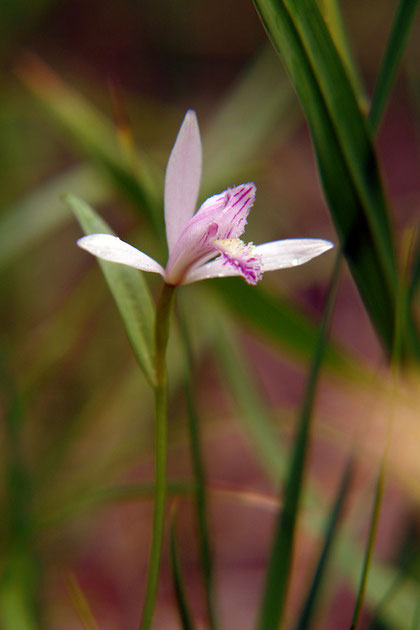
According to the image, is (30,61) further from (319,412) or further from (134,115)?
(319,412)

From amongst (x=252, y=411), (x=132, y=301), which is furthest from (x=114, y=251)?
(x=252, y=411)

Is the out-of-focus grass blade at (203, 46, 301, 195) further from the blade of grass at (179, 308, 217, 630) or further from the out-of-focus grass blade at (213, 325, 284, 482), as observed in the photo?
the blade of grass at (179, 308, 217, 630)

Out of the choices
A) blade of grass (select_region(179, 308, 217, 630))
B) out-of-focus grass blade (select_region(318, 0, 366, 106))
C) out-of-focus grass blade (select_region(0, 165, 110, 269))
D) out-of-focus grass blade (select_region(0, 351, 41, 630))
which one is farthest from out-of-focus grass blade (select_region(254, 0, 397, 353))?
out-of-focus grass blade (select_region(0, 165, 110, 269))

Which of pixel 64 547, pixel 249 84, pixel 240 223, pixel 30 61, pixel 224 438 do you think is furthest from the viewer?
pixel 30 61

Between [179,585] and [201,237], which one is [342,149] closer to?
[201,237]

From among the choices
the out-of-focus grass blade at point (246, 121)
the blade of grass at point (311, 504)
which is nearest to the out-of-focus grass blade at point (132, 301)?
the blade of grass at point (311, 504)

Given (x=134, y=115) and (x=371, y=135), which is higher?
(x=134, y=115)

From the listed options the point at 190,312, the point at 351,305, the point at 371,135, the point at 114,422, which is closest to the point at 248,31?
the point at 351,305
